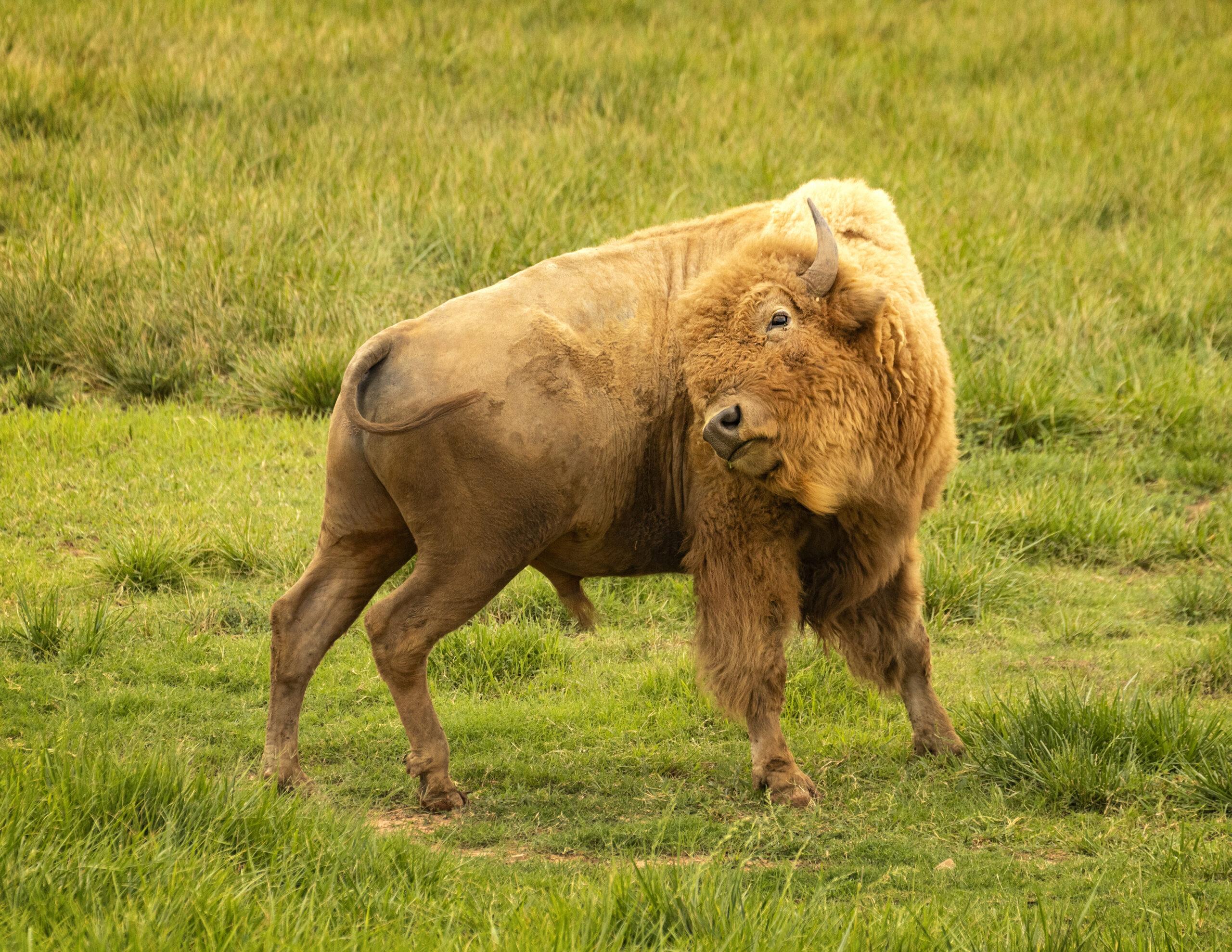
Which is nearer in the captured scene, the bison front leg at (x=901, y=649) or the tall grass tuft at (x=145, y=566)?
the bison front leg at (x=901, y=649)

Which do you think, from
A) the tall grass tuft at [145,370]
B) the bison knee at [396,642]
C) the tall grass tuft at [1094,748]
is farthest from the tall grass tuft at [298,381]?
the tall grass tuft at [1094,748]

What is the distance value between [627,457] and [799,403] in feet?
2.16

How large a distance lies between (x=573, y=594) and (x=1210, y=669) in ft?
8.55

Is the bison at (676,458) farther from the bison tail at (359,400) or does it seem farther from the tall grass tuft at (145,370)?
the tall grass tuft at (145,370)

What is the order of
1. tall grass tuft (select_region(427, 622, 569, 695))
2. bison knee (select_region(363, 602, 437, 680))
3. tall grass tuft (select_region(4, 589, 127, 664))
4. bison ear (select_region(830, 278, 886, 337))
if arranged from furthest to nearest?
1. tall grass tuft (select_region(427, 622, 569, 695))
2. tall grass tuft (select_region(4, 589, 127, 664))
3. bison knee (select_region(363, 602, 437, 680))
4. bison ear (select_region(830, 278, 886, 337))

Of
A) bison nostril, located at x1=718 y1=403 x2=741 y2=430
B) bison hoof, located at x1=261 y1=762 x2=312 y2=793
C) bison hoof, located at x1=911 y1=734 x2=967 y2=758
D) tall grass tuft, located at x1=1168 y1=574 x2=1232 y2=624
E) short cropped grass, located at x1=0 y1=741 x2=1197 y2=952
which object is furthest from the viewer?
tall grass tuft, located at x1=1168 y1=574 x2=1232 y2=624

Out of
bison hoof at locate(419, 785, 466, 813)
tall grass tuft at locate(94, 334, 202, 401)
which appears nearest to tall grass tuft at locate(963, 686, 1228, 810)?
bison hoof at locate(419, 785, 466, 813)

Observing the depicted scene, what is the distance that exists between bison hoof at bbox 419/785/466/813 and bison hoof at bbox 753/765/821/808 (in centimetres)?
101

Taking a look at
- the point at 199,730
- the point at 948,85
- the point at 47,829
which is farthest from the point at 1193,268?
the point at 47,829

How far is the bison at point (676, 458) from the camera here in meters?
4.07

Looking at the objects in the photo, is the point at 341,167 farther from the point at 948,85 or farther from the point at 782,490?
the point at 782,490

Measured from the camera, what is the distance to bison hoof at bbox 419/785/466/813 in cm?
432

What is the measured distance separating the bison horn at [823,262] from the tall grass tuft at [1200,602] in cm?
295

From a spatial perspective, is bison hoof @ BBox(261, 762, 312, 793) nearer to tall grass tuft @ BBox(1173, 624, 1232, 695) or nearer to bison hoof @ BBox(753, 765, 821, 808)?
bison hoof @ BBox(753, 765, 821, 808)
